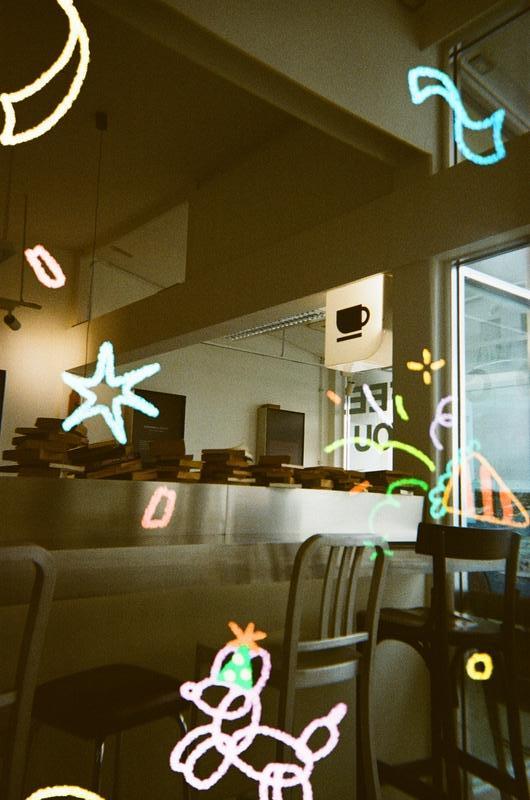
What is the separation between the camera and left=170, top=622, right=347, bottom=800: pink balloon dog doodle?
1.84m

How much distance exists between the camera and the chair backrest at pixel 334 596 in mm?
1596

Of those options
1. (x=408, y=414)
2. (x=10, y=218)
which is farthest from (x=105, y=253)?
(x=408, y=414)

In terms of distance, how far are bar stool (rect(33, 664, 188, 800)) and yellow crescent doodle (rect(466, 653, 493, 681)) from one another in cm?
172

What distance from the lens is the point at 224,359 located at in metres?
8.10

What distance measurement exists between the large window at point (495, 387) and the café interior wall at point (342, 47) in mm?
797

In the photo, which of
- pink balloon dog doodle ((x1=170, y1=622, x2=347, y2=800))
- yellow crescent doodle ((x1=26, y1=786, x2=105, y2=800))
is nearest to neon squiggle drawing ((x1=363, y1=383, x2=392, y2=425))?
pink balloon dog doodle ((x1=170, y1=622, x2=347, y2=800))

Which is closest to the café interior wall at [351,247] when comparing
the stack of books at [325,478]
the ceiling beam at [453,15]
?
the ceiling beam at [453,15]

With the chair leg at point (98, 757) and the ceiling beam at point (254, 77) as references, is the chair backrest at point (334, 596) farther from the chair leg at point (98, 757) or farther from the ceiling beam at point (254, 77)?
the ceiling beam at point (254, 77)

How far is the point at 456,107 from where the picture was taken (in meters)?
3.34

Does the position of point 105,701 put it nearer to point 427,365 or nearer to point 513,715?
point 513,715

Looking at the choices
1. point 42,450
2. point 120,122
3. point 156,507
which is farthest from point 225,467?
point 120,122

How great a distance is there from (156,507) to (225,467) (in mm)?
487

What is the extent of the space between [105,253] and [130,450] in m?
4.83

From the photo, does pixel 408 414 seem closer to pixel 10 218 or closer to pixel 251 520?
pixel 251 520
